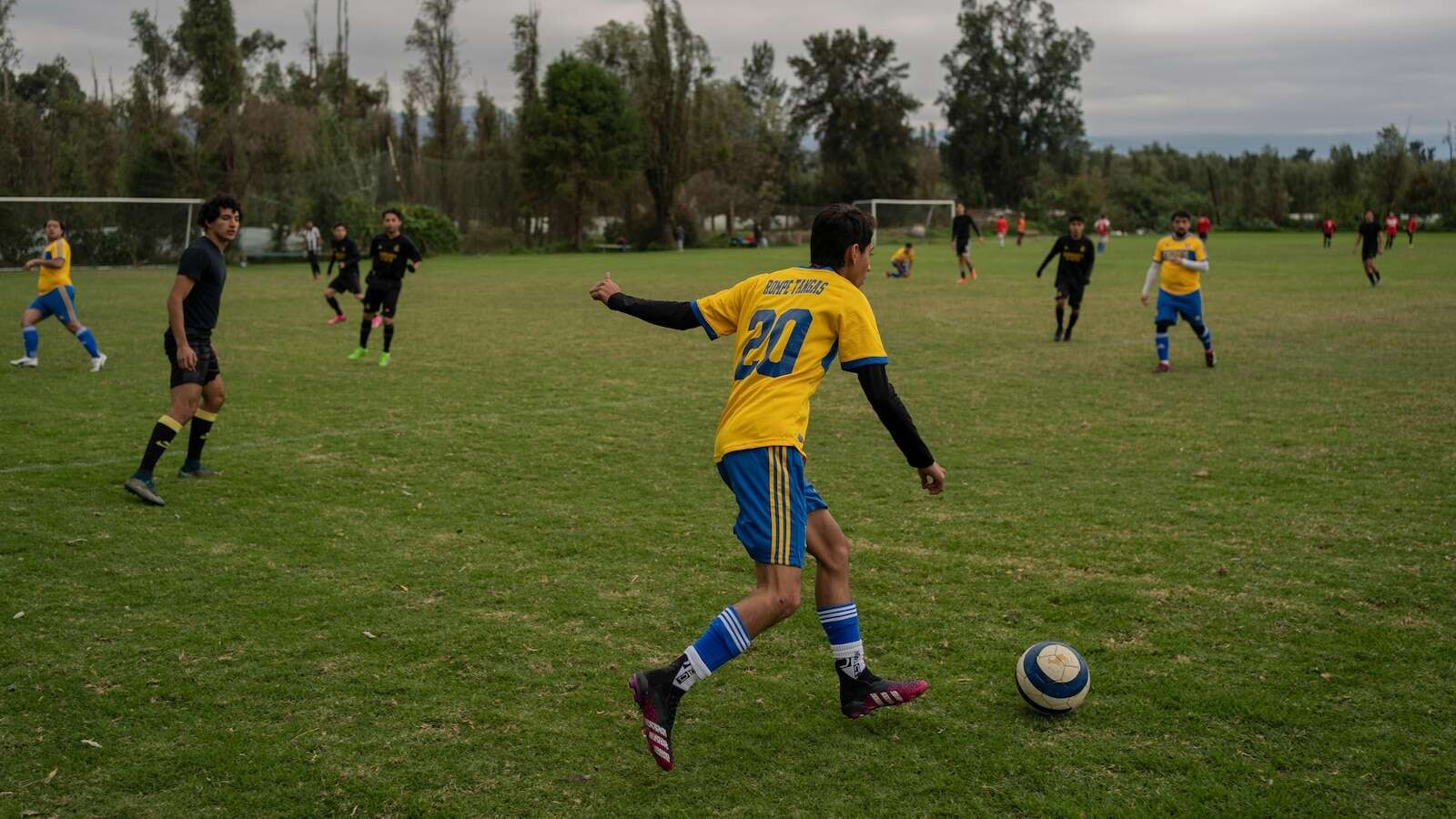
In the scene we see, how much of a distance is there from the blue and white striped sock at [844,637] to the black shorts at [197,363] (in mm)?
5421

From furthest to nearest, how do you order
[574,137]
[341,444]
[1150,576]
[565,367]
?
[574,137]
[565,367]
[341,444]
[1150,576]

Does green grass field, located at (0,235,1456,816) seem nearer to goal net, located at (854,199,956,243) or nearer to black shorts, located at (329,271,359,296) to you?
black shorts, located at (329,271,359,296)

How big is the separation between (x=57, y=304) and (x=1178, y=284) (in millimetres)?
14032

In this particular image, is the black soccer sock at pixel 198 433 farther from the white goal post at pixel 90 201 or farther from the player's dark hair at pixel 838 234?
the white goal post at pixel 90 201

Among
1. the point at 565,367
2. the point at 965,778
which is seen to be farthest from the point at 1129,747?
the point at 565,367

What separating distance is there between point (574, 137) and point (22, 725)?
52.7 meters

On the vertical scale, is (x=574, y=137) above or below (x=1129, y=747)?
above

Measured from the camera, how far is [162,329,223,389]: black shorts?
796 cm

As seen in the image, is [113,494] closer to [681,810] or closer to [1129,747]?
[681,810]

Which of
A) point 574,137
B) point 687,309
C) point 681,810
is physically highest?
point 574,137

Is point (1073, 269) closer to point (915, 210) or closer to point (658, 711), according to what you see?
point (658, 711)

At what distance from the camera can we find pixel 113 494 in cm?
794

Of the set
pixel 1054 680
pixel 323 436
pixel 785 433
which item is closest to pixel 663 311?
pixel 785 433

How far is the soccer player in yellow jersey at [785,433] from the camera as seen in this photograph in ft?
13.6
